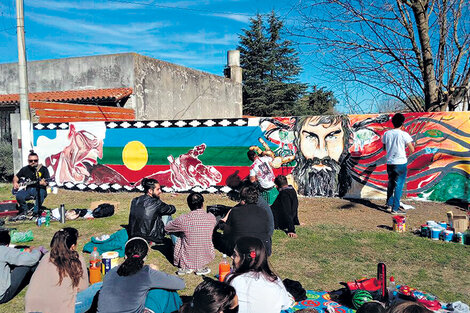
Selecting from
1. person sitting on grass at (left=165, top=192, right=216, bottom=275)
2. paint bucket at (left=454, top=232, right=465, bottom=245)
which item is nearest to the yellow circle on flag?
person sitting on grass at (left=165, top=192, right=216, bottom=275)

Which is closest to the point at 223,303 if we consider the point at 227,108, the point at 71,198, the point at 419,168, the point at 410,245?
the point at 410,245

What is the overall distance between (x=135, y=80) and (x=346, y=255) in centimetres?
1691

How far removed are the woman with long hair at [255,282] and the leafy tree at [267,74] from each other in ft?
128

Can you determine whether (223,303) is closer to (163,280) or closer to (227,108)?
(163,280)

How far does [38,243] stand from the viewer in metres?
7.77

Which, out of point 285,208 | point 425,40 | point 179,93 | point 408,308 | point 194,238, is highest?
point 179,93

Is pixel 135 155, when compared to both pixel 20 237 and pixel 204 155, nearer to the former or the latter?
pixel 204 155

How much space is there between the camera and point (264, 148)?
38.1ft

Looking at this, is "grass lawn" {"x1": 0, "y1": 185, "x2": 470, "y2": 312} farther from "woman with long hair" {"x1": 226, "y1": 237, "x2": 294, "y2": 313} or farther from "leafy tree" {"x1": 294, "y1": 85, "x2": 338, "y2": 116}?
"leafy tree" {"x1": 294, "y1": 85, "x2": 338, "y2": 116}

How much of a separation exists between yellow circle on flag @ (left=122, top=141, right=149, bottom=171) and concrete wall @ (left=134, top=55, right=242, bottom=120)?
26.7 ft

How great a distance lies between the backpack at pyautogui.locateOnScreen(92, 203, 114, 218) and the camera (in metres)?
→ 9.65

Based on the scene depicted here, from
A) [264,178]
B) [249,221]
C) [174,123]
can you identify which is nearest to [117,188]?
[174,123]

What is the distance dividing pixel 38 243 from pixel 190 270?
3633mm

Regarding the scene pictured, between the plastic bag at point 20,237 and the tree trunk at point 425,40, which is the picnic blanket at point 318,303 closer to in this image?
the tree trunk at point 425,40
